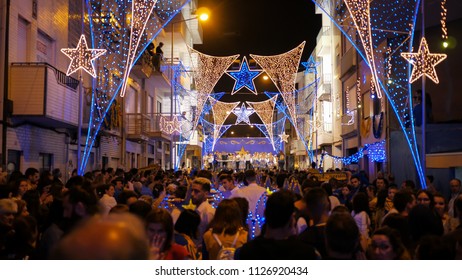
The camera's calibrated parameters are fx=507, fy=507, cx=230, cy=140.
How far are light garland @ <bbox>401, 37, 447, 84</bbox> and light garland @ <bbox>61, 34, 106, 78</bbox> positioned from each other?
825cm

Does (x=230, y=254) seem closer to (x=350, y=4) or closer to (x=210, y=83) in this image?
(x=350, y=4)

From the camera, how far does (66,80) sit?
17953 mm

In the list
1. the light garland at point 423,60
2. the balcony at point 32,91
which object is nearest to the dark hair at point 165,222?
the light garland at point 423,60

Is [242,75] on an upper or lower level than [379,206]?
upper

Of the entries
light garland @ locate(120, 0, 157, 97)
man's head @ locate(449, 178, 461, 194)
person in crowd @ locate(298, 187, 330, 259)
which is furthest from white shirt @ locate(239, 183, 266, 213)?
light garland @ locate(120, 0, 157, 97)

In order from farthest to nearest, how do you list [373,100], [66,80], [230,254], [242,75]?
[242,75], [373,100], [66,80], [230,254]

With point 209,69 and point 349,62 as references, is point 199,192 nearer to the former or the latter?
point 209,69

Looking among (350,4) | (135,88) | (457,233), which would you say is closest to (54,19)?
(350,4)

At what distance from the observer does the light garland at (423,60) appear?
43.3 ft

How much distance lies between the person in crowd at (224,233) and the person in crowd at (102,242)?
3214 mm

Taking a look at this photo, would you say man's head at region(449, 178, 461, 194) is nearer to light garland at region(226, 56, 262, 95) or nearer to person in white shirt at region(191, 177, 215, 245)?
person in white shirt at region(191, 177, 215, 245)

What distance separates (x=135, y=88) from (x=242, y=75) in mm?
7175

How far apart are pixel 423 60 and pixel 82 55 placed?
29.3 feet

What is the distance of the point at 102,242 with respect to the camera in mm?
1894
